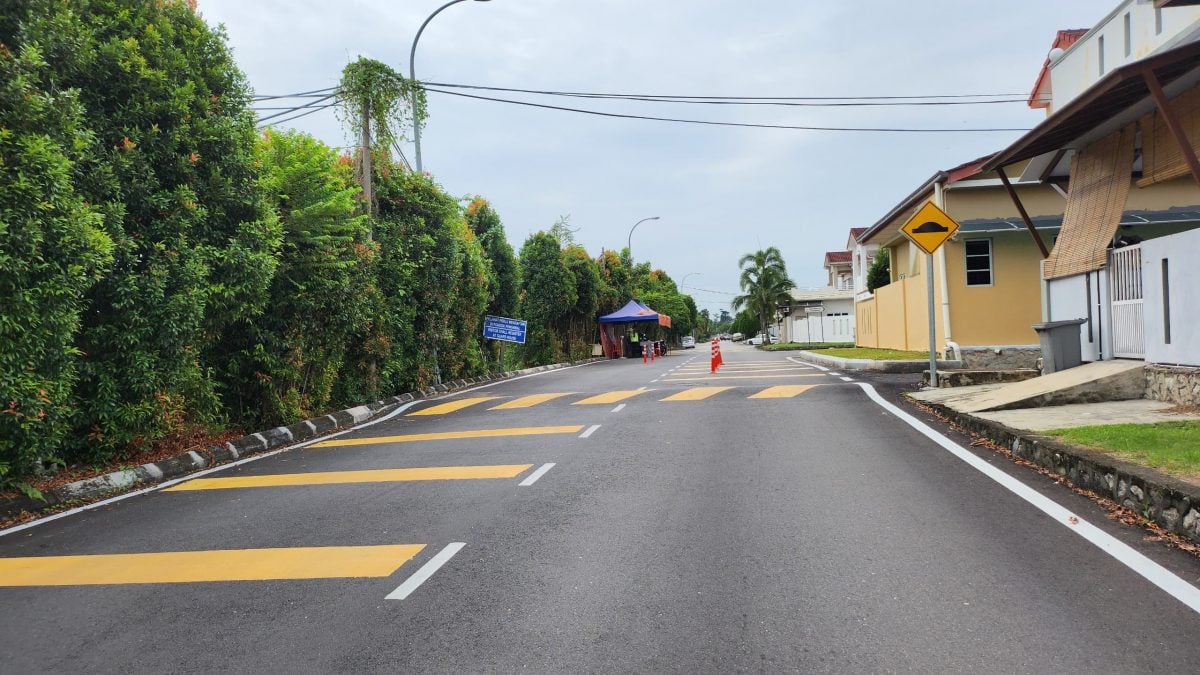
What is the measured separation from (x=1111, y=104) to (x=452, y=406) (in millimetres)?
12009

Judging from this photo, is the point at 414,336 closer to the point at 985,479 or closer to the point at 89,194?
the point at 89,194

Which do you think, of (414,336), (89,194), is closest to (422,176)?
(414,336)

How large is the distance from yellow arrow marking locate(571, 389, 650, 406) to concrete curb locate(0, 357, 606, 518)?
3900mm

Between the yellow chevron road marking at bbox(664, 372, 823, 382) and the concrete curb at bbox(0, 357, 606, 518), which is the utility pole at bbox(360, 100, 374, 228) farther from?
the yellow chevron road marking at bbox(664, 372, 823, 382)

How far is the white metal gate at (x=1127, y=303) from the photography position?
11.1 metres

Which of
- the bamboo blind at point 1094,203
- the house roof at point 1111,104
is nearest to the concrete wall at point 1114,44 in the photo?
the house roof at point 1111,104

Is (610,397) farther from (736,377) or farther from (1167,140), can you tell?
(1167,140)

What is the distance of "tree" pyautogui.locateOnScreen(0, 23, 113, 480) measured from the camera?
281 inches

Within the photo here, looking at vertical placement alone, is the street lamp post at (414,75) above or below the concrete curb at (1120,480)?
above

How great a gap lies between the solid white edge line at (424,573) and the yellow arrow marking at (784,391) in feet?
33.2

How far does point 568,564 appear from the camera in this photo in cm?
524

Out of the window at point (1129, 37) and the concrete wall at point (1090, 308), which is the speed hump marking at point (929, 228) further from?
the window at point (1129, 37)

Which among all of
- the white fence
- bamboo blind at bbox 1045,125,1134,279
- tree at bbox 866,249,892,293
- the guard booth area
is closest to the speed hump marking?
bamboo blind at bbox 1045,125,1134,279

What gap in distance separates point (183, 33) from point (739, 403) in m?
9.84
